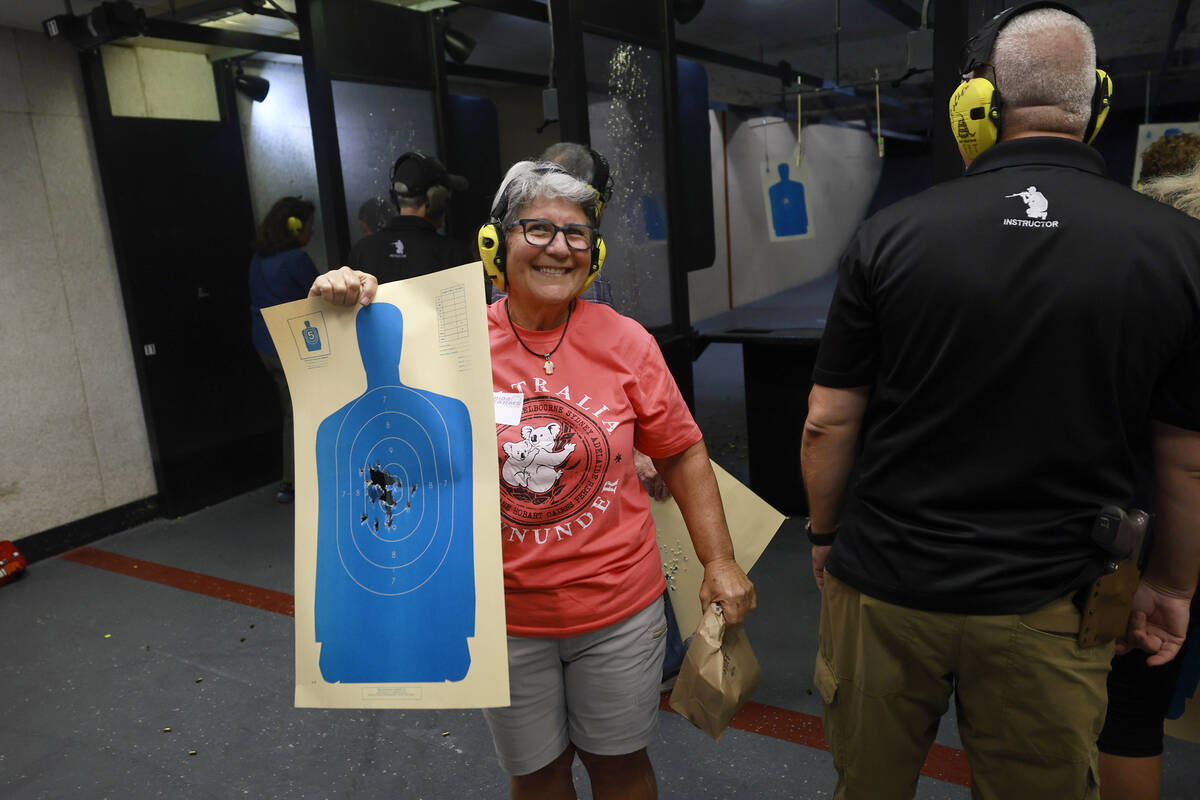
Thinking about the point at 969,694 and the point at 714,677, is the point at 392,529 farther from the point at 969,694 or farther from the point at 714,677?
the point at 969,694

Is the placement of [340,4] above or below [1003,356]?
above

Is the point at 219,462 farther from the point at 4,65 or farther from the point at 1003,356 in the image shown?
the point at 1003,356

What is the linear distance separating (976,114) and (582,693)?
3.73ft

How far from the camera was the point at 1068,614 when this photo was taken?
1208mm

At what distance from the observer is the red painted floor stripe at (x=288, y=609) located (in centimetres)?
215

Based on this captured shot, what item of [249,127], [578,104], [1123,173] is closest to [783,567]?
[578,104]

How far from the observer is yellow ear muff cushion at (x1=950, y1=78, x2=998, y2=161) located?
1243 mm

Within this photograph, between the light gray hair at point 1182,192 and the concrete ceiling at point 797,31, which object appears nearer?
the light gray hair at point 1182,192

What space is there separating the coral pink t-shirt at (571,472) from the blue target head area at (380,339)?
0.17 m

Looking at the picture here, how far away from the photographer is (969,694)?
1.28m

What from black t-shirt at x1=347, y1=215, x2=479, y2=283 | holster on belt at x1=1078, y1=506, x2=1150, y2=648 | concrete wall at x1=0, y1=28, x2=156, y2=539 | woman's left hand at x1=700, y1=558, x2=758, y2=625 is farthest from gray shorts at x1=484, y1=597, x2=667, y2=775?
concrete wall at x1=0, y1=28, x2=156, y2=539

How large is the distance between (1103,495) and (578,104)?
2.37m

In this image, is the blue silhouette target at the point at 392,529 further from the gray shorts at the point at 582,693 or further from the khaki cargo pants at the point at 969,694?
the khaki cargo pants at the point at 969,694

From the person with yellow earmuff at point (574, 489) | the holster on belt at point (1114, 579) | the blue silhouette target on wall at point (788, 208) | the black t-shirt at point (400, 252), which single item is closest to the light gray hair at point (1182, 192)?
the holster on belt at point (1114, 579)
